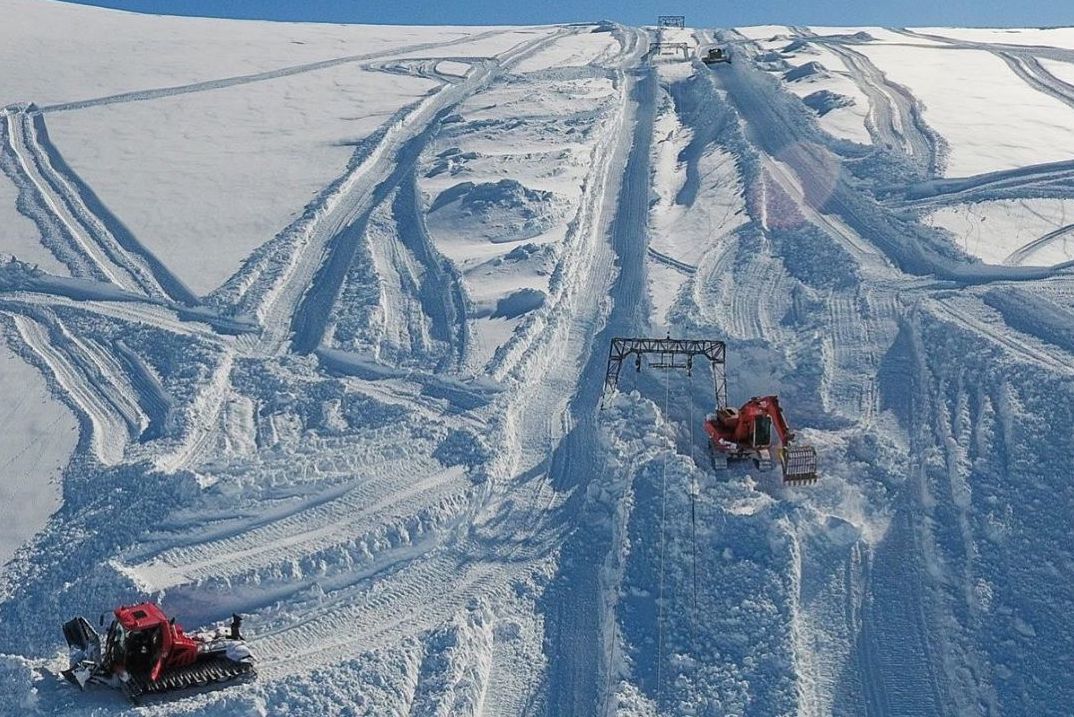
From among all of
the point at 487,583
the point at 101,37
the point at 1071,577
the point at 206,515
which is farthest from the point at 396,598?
the point at 101,37

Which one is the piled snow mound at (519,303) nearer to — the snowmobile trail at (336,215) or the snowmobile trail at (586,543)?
the snowmobile trail at (586,543)

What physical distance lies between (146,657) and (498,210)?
48.8 ft

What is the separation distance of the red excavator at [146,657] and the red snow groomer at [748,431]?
784cm

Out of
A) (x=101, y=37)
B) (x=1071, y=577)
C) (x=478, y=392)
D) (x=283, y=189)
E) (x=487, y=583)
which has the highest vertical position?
(x=101, y=37)

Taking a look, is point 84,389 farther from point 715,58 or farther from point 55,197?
point 715,58

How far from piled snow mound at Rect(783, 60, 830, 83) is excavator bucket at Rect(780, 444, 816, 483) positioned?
2275 centimetres

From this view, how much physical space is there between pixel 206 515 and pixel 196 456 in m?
1.72

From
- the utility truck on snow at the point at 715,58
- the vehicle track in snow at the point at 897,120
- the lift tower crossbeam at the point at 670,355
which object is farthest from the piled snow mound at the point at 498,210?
the utility truck on snow at the point at 715,58

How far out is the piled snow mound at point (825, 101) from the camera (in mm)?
29750

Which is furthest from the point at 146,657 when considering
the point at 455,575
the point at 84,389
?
the point at 84,389

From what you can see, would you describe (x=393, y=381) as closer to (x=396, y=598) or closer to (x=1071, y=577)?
(x=396, y=598)

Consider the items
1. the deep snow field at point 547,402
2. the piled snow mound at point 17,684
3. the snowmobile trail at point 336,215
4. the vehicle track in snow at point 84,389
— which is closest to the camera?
the piled snow mound at point 17,684

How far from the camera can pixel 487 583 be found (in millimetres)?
12953

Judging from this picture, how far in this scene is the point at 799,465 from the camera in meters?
14.4
